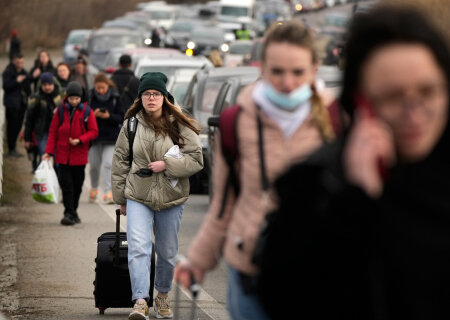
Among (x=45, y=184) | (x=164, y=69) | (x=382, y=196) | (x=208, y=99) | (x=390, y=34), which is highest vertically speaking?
(x=390, y=34)

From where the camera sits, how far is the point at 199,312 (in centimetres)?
866

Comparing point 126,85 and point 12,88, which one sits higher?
point 126,85

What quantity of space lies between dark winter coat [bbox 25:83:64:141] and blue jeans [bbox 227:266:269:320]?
12.5 metres

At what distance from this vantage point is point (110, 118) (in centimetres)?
1511

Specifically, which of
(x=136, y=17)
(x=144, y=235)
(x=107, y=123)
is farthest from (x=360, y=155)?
(x=136, y=17)

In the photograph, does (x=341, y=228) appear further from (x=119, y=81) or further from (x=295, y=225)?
(x=119, y=81)

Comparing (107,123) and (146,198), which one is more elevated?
(146,198)

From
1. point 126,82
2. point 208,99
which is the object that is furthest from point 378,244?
point 126,82

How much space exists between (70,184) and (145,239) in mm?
5630

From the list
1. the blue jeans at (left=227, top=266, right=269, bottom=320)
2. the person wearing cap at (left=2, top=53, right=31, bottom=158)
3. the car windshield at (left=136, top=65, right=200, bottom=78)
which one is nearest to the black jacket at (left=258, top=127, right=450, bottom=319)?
A: the blue jeans at (left=227, top=266, right=269, bottom=320)

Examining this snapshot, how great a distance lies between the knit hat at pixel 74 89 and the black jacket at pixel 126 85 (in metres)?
3.00

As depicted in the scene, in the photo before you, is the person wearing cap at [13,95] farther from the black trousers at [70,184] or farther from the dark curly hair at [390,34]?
the dark curly hair at [390,34]

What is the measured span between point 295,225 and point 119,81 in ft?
53.2

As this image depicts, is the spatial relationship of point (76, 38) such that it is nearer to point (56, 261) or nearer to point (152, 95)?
point (56, 261)
